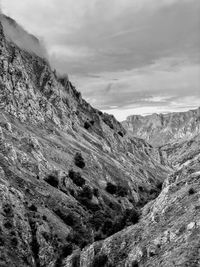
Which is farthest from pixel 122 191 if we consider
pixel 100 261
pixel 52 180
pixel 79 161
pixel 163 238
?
pixel 163 238

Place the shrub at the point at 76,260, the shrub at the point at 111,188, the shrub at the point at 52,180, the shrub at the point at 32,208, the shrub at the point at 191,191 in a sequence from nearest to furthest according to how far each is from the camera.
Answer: the shrub at the point at 191,191
the shrub at the point at 76,260
the shrub at the point at 32,208
the shrub at the point at 52,180
the shrub at the point at 111,188

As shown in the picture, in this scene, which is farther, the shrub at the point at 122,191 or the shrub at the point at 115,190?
the shrub at the point at 122,191

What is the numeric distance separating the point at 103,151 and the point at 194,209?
11053cm

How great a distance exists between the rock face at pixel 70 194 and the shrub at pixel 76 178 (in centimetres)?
Answer: 28

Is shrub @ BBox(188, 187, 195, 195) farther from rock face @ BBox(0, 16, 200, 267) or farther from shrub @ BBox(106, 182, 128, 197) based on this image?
shrub @ BBox(106, 182, 128, 197)

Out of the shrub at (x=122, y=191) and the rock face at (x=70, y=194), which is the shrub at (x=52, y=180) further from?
the shrub at (x=122, y=191)

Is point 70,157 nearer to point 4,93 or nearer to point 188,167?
point 4,93

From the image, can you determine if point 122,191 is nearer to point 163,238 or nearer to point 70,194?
point 70,194

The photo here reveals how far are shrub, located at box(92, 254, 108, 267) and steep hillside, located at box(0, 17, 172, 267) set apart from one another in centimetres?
731

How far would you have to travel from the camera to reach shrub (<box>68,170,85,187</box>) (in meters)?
98.2

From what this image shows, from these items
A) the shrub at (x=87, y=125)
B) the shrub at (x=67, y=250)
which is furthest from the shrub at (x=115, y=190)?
the shrub at (x=87, y=125)

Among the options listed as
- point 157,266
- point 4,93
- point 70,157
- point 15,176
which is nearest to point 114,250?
point 157,266

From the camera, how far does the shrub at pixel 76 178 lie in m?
98.2

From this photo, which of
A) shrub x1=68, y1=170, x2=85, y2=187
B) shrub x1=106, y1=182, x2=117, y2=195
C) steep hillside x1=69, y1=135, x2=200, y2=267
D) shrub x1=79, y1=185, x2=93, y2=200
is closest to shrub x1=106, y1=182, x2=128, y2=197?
shrub x1=106, y1=182, x2=117, y2=195
